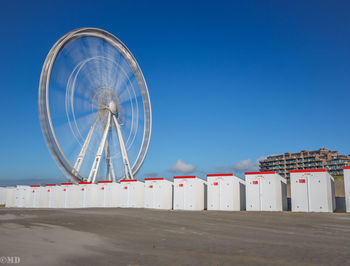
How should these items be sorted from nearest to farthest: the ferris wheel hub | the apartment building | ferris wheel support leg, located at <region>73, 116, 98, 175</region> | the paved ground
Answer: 1. the paved ground
2. ferris wheel support leg, located at <region>73, 116, 98, 175</region>
3. the ferris wheel hub
4. the apartment building

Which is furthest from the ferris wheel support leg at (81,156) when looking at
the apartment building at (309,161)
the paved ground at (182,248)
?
the apartment building at (309,161)

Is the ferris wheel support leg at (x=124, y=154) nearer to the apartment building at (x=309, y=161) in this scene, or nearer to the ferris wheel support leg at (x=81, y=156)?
the ferris wheel support leg at (x=81, y=156)

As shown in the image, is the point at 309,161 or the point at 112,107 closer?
the point at 112,107

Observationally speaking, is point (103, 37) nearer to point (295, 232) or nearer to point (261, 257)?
point (295, 232)

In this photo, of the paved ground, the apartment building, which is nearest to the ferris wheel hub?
the paved ground

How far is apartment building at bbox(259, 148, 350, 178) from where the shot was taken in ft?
333

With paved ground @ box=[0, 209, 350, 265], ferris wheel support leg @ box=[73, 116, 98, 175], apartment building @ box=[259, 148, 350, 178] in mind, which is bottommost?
paved ground @ box=[0, 209, 350, 265]

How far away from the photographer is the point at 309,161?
105750mm

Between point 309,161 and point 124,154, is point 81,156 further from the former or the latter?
point 309,161

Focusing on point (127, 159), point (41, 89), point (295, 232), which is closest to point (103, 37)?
point (41, 89)

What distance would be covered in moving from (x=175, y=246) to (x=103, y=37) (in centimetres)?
2899

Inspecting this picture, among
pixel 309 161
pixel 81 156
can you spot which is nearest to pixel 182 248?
pixel 81 156

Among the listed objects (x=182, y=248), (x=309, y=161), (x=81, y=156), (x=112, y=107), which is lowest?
(x=182, y=248)

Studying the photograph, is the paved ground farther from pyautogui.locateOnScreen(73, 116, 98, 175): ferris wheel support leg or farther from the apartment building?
the apartment building
